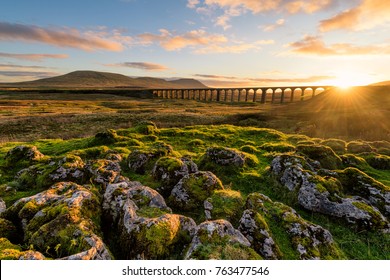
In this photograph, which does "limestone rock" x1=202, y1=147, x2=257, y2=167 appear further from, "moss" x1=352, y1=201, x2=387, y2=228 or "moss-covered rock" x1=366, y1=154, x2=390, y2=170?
"moss-covered rock" x1=366, y1=154, x2=390, y2=170

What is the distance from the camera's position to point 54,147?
2331 centimetres

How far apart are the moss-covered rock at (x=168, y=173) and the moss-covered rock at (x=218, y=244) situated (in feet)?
17.5

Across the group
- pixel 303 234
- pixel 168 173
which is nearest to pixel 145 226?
pixel 168 173

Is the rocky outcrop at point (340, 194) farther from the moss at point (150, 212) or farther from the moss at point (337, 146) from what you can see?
the moss at point (337, 146)

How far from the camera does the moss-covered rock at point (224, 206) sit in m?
9.99

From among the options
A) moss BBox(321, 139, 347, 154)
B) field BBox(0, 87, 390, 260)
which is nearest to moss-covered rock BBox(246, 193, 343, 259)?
field BBox(0, 87, 390, 260)

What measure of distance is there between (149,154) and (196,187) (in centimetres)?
577

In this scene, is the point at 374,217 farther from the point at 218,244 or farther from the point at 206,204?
the point at 218,244

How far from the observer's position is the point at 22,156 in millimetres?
17156

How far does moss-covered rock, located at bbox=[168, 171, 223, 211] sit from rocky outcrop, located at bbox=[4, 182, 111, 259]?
365 centimetres

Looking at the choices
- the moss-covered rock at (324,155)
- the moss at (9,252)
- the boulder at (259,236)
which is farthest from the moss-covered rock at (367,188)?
the moss at (9,252)

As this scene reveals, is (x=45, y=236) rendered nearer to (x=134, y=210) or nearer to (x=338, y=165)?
(x=134, y=210)

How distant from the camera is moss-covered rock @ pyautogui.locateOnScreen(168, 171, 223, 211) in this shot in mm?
11320
